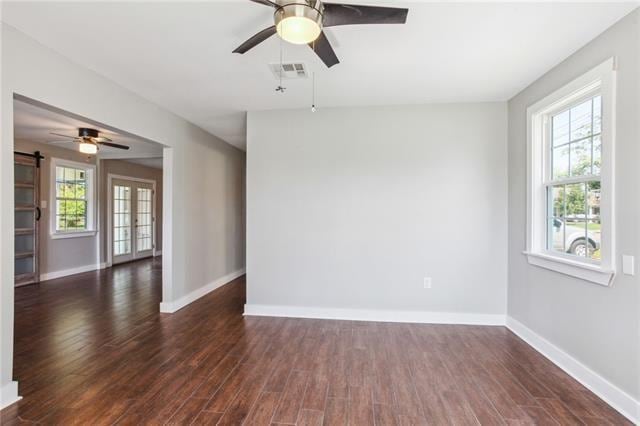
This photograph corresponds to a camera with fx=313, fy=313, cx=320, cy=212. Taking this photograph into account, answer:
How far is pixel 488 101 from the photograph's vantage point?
3.62 m

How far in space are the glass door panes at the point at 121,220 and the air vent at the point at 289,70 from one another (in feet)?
21.6

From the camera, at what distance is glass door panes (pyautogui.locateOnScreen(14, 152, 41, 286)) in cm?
550

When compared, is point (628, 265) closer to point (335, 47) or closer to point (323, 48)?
point (323, 48)

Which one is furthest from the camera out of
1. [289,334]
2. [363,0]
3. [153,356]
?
[289,334]

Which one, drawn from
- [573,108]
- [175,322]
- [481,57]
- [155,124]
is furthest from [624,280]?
[155,124]

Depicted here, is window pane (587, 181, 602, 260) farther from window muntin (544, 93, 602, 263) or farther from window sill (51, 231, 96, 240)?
window sill (51, 231, 96, 240)

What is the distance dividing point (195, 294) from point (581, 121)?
4.89m

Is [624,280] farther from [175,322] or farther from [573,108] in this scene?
[175,322]

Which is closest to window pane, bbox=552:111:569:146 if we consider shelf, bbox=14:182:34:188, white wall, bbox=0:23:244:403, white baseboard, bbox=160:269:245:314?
white wall, bbox=0:23:244:403

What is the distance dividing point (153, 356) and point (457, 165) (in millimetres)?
3730

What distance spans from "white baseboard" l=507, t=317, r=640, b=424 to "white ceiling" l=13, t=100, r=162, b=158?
464 cm

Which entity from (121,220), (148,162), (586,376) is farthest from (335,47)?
(121,220)

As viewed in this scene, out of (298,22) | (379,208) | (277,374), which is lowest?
(277,374)

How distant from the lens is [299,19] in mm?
1582
